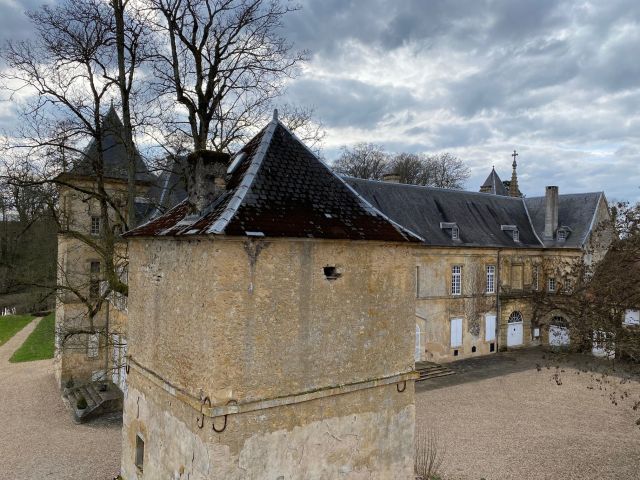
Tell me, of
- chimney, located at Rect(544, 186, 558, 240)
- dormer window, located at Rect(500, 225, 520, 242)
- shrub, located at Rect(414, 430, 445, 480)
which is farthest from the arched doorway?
shrub, located at Rect(414, 430, 445, 480)

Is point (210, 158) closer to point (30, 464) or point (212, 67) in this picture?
point (212, 67)

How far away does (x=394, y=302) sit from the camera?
8.52 meters

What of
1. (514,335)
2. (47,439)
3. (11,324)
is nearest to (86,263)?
(47,439)

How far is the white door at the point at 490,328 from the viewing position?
81.8 ft

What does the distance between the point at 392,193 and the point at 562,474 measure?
589 inches

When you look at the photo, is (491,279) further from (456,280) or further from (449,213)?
(449,213)

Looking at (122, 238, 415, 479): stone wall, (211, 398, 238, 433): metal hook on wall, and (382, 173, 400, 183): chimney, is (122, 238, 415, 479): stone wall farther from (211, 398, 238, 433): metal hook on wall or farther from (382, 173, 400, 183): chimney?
(382, 173, 400, 183): chimney

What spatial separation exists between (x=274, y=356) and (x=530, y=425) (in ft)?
38.4

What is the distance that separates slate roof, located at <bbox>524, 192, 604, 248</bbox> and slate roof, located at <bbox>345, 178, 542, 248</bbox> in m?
0.64

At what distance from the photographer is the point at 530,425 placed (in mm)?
15039

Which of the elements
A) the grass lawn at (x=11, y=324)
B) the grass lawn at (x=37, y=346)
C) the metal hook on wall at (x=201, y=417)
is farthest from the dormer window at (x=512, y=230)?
the grass lawn at (x=11, y=324)

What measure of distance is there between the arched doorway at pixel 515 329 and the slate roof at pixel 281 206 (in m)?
20.1

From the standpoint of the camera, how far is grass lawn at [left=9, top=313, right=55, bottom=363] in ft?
85.5

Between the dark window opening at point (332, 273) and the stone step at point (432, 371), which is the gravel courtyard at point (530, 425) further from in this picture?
the dark window opening at point (332, 273)
